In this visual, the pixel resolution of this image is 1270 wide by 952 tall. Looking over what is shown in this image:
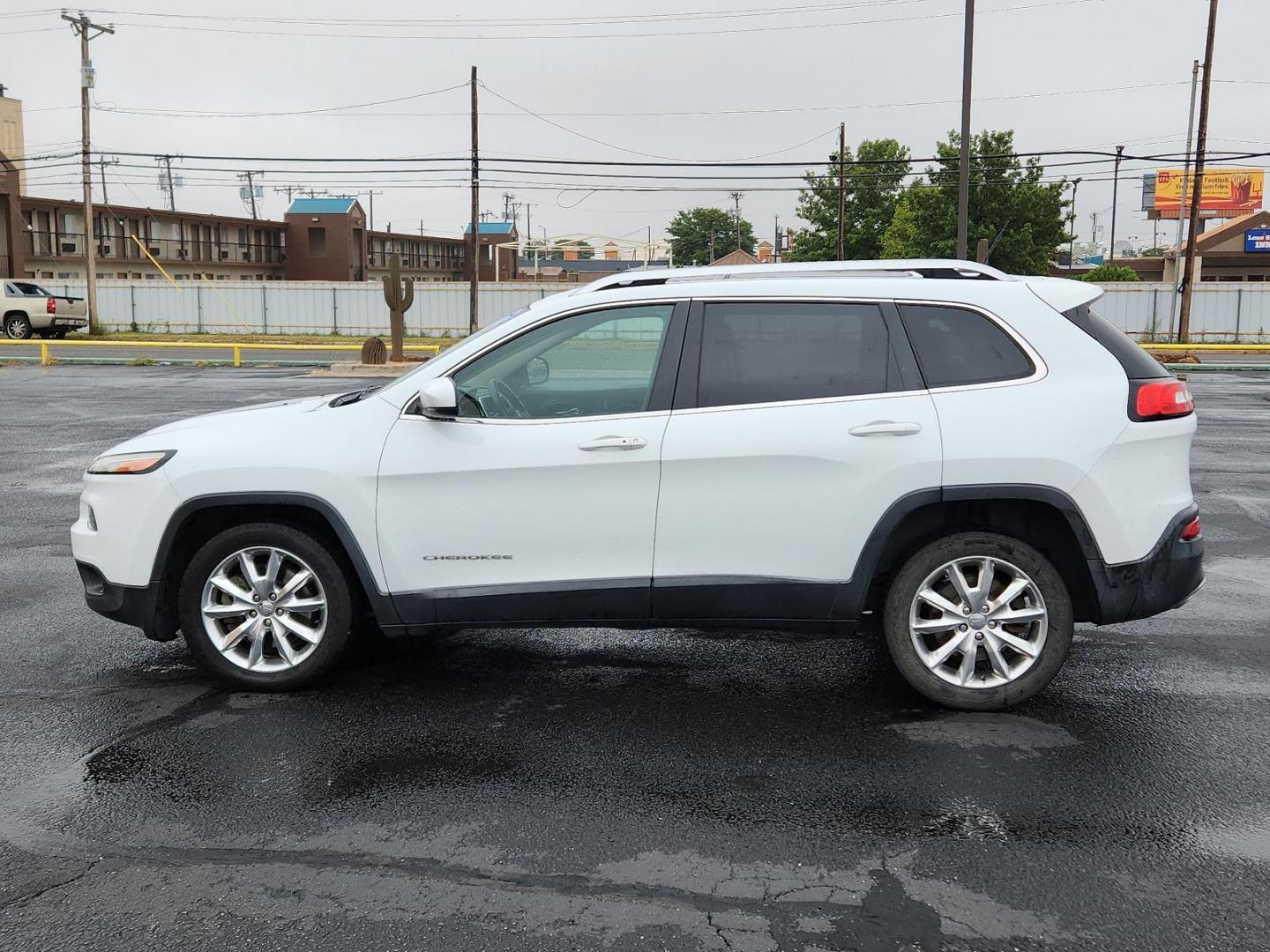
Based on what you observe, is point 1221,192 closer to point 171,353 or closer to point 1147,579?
point 171,353

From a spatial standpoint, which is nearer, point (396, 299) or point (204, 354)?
point (396, 299)

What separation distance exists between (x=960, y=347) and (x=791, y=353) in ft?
2.33

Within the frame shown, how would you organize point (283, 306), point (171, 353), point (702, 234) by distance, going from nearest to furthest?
point (171, 353) < point (283, 306) < point (702, 234)

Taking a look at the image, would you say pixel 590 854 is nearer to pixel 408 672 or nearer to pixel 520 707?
pixel 520 707

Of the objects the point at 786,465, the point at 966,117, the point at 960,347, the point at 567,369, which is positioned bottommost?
the point at 786,465

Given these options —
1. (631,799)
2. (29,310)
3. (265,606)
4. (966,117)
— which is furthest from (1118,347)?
(29,310)

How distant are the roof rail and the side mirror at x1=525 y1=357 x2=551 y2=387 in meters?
0.36

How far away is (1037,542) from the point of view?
4.94m

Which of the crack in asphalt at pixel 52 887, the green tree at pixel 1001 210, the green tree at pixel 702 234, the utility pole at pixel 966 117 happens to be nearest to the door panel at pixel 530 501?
the crack in asphalt at pixel 52 887

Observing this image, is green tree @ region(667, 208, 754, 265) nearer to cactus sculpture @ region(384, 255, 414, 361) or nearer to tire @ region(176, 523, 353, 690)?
cactus sculpture @ region(384, 255, 414, 361)

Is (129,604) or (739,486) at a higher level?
(739,486)

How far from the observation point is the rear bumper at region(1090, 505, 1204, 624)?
4.80m

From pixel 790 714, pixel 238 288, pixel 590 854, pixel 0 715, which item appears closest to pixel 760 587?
pixel 790 714

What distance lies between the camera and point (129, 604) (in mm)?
5141
